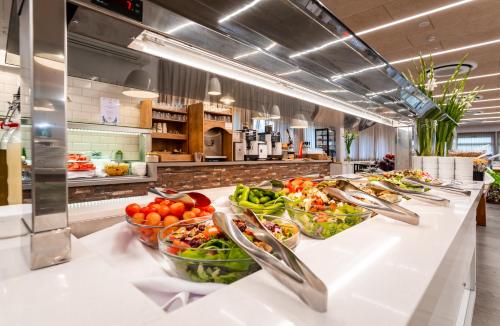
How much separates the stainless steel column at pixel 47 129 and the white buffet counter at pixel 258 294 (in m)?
0.05

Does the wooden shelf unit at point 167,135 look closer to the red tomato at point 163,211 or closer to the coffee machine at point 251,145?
the coffee machine at point 251,145

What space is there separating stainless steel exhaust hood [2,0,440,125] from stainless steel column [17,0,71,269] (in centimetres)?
20

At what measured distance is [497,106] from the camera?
37.9ft

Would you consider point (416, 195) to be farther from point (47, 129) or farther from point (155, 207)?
point (47, 129)

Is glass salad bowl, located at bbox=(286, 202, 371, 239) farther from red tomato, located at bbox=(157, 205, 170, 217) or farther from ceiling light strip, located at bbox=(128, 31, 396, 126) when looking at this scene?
ceiling light strip, located at bbox=(128, 31, 396, 126)

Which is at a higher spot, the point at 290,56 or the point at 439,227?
the point at 290,56

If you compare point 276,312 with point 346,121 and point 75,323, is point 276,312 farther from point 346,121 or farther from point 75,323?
point 346,121

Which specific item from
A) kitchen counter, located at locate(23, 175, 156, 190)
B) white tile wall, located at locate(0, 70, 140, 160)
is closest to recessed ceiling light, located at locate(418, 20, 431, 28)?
kitchen counter, located at locate(23, 175, 156, 190)

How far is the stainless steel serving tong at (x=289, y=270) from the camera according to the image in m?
0.38

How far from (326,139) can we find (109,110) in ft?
25.3

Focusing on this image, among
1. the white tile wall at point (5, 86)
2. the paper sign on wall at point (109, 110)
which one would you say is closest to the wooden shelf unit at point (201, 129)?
the paper sign on wall at point (109, 110)

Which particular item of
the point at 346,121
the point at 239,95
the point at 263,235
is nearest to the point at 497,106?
the point at 346,121

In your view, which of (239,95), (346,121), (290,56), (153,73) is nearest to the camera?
(290,56)

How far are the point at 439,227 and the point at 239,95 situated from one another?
4.75 feet
